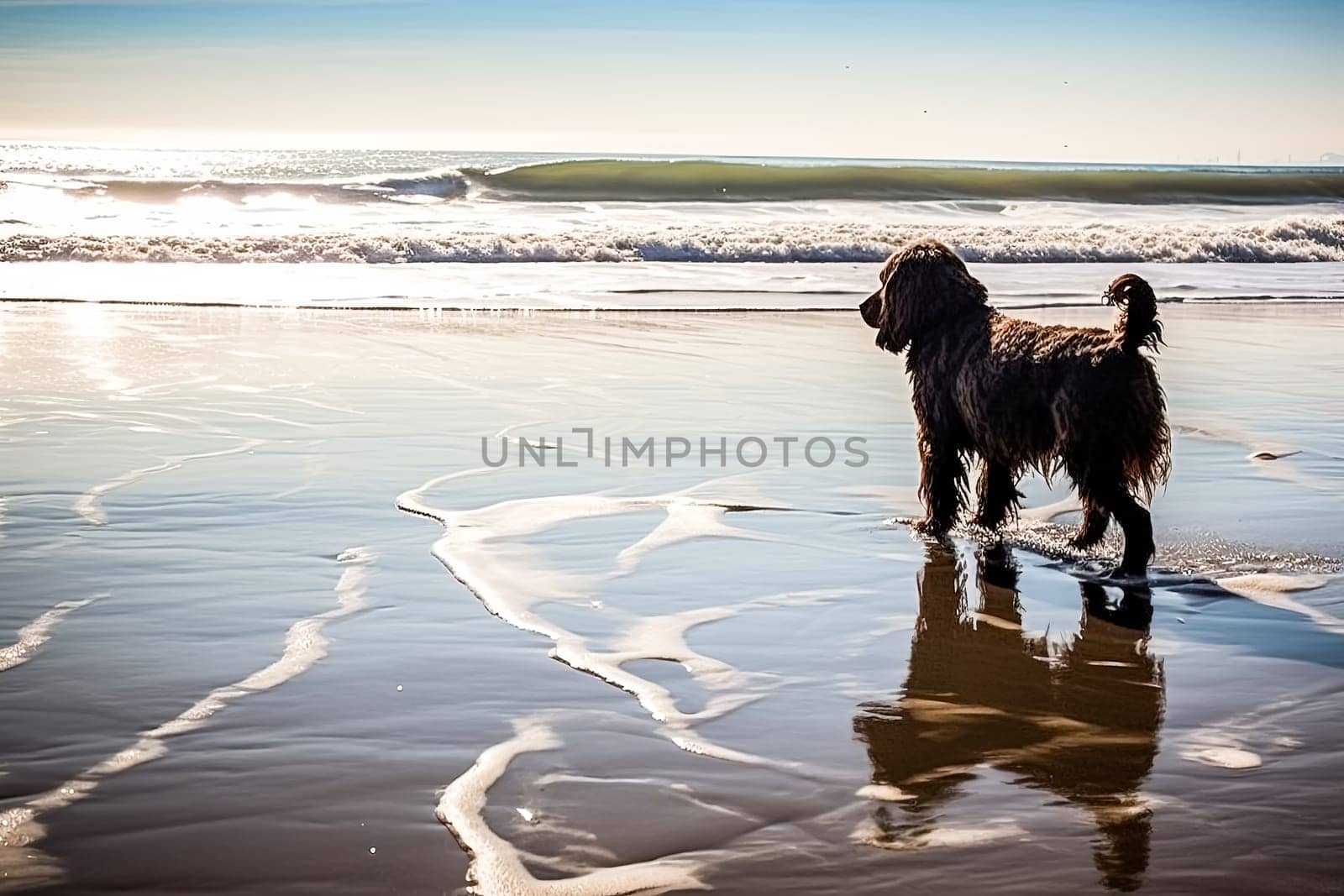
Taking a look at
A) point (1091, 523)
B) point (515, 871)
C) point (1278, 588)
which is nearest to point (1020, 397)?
point (1091, 523)

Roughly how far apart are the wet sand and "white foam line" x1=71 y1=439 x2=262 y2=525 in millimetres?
41

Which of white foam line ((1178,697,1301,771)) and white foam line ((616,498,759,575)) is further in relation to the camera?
white foam line ((616,498,759,575))

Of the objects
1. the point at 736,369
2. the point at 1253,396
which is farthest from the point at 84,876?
the point at 1253,396

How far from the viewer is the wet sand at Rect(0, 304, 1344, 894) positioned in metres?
3.21

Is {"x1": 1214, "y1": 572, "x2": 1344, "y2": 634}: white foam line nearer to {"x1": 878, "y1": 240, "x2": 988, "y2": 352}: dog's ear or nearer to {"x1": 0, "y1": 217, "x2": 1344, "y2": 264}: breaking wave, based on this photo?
{"x1": 878, "y1": 240, "x2": 988, "y2": 352}: dog's ear

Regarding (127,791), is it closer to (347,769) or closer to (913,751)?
(347,769)

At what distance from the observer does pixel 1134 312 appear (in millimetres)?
5660

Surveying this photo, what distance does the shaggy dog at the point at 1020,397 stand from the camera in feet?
19.1

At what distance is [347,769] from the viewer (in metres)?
3.64

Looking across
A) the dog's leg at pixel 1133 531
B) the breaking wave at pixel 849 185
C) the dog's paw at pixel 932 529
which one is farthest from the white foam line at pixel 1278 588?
the breaking wave at pixel 849 185

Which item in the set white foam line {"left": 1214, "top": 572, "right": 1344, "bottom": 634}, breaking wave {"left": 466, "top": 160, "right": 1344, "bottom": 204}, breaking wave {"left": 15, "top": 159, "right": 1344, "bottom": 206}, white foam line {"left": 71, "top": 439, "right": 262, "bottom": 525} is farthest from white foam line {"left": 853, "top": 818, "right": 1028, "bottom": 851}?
breaking wave {"left": 466, "top": 160, "right": 1344, "bottom": 204}

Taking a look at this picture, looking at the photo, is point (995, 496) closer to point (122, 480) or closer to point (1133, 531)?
point (1133, 531)

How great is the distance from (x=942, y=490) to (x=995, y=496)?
0.84ft

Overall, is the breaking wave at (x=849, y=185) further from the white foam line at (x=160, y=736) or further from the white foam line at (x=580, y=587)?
the white foam line at (x=160, y=736)
